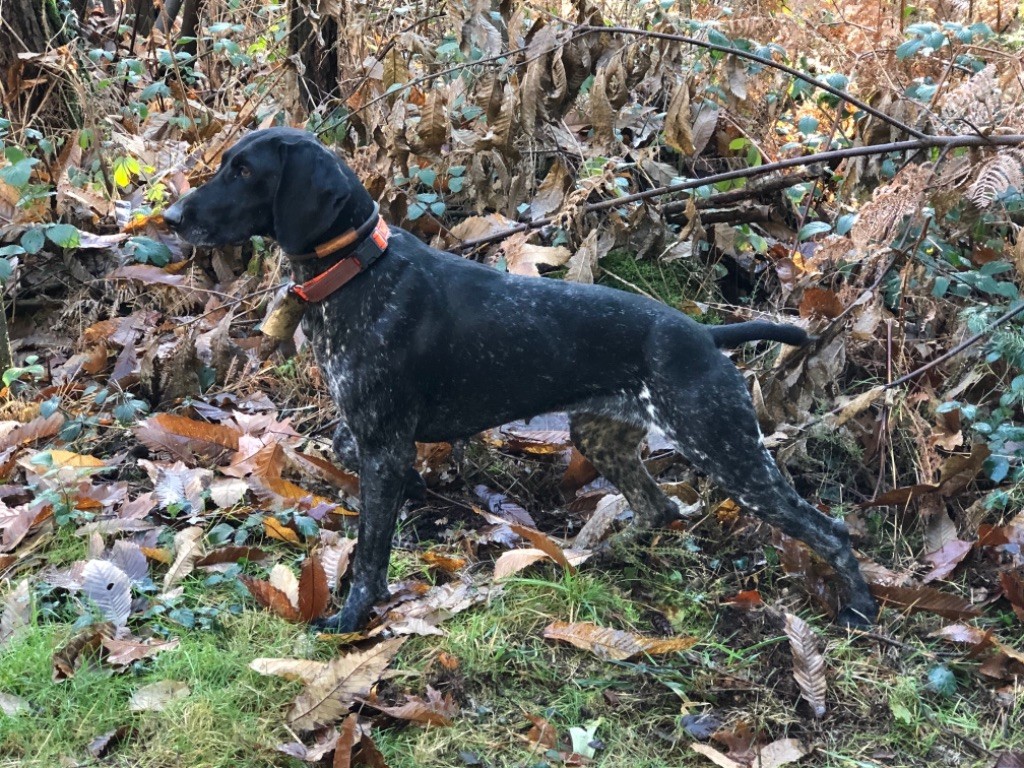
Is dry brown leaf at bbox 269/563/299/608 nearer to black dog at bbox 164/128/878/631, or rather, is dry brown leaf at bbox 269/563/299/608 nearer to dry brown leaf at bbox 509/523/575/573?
black dog at bbox 164/128/878/631

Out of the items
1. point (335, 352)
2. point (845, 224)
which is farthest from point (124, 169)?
point (845, 224)

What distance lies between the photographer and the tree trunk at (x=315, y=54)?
19.5ft

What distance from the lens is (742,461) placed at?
12.9 ft

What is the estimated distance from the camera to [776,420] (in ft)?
15.6

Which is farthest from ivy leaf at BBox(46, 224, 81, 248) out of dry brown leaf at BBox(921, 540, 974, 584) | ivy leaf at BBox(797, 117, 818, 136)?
dry brown leaf at BBox(921, 540, 974, 584)

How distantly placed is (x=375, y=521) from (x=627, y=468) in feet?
3.75

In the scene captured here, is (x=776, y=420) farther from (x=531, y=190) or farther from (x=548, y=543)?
(x=531, y=190)

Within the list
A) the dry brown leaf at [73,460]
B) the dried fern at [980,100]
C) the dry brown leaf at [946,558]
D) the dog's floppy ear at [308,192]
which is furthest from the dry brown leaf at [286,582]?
the dried fern at [980,100]

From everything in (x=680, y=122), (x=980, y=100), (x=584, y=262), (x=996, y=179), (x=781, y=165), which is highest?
(x=980, y=100)

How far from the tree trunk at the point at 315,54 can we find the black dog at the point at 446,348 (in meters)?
2.17

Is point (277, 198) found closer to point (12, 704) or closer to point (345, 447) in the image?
point (345, 447)

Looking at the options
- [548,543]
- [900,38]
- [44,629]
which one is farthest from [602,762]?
[900,38]

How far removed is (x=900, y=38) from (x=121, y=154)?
4.43 meters

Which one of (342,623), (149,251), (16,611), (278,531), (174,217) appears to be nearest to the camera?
(16,611)
